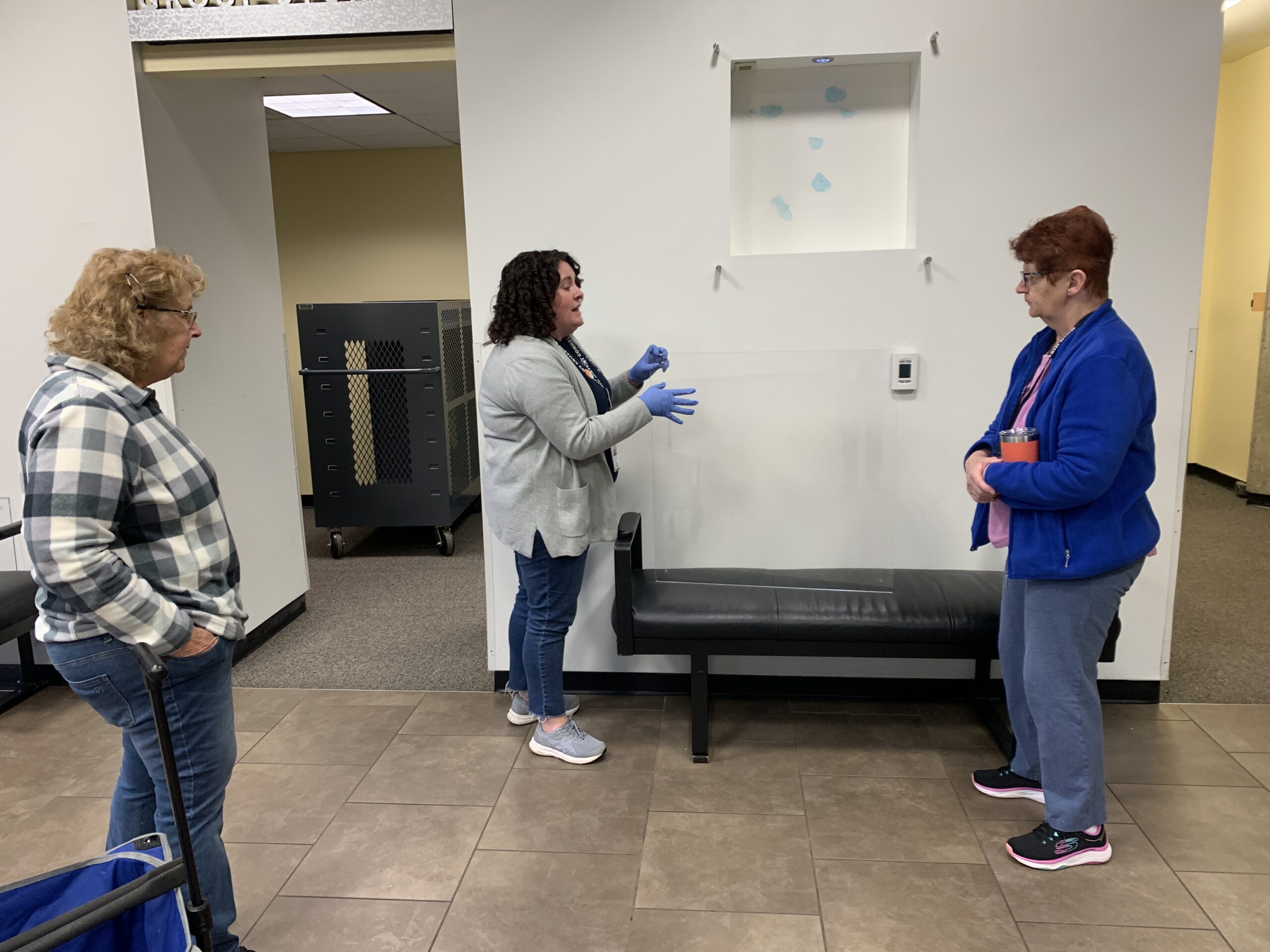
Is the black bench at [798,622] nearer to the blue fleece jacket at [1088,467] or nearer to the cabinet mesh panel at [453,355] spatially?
the blue fleece jacket at [1088,467]

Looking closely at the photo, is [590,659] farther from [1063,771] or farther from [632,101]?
[632,101]

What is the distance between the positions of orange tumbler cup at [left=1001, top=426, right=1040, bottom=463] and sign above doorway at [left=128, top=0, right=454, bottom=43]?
6.67 feet

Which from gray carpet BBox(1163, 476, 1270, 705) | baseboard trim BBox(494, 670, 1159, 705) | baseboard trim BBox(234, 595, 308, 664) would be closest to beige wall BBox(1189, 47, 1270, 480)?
gray carpet BBox(1163, 476, 1270, 705)

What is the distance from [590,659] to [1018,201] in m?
1.96

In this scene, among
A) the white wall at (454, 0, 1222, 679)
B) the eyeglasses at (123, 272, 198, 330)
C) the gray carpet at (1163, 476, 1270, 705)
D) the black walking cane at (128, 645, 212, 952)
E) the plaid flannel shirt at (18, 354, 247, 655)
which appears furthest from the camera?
the gray carpet at (1163, 476, 1270, 705)

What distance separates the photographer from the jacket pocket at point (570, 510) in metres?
2.47

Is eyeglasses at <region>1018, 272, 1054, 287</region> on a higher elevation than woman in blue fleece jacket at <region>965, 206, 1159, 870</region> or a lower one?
higher

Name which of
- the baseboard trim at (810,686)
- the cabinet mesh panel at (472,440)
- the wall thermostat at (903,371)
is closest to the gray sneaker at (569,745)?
the baseboard trim at (810,686)

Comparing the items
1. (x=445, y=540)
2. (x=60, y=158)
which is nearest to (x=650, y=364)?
(x=60, y=158)

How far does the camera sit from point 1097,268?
1927 mm

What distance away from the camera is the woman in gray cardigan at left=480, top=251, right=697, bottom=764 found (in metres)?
2.38

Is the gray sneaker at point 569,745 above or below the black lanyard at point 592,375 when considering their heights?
A: below

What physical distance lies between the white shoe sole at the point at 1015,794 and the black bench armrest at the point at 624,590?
1.01 m

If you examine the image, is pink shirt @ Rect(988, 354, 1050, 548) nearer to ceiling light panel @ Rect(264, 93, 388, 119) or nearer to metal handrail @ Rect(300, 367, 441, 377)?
metal handrail @ Rect(300, 367, 441, 377)
